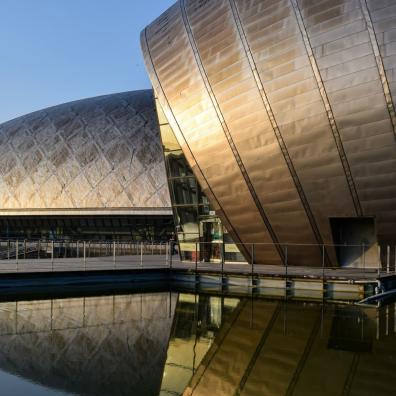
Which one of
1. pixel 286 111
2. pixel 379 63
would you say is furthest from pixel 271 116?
pixel 379 63

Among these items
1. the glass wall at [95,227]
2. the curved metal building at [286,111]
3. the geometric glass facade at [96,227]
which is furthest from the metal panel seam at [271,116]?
the glass wall at [95,227]

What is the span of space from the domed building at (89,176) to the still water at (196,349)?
2541 centimetres

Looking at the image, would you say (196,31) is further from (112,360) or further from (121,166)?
(121,166)

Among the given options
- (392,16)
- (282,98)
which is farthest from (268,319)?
(392,16)

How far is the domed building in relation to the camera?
136 feet

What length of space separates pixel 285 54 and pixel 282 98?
4.85 feet

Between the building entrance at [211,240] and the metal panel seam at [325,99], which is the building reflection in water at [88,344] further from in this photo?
the building entrance at [211,240]

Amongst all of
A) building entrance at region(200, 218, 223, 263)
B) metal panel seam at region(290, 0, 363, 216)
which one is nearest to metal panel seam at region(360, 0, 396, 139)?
metal panel seam at region(290, 0, 363, 216)

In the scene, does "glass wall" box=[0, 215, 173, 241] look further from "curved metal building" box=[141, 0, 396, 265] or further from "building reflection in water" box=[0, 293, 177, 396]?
"building reflection in water" box=[0, 293, 177, 396]

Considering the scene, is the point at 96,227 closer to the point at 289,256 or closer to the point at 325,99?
the point at 289,256

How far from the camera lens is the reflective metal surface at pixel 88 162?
136ft

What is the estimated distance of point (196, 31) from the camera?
21.6m

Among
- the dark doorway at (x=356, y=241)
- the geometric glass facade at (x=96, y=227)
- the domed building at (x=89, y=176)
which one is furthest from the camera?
the geometric glass facade at (x=96, y=227)

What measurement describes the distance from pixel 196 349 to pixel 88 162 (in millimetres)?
33572
